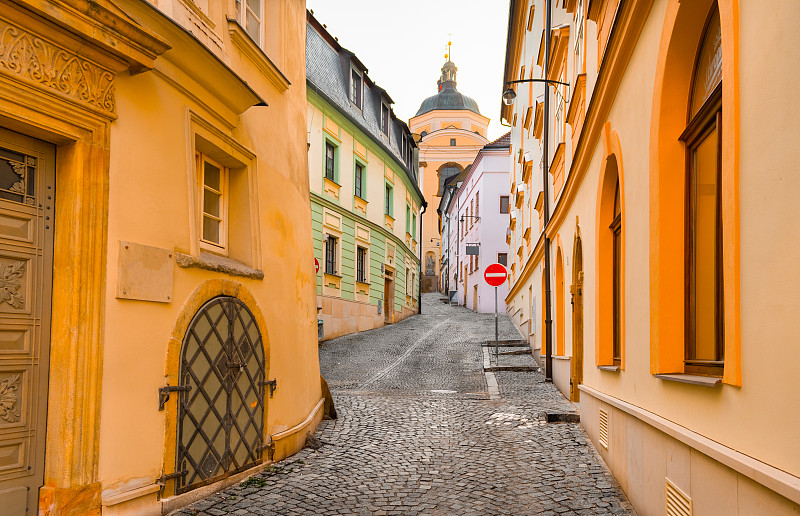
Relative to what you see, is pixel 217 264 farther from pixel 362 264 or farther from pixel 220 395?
pixel 362 264

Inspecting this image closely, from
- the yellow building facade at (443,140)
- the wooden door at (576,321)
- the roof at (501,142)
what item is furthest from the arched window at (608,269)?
the yellow building facade at (443,140)

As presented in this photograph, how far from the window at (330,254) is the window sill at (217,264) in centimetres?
1509

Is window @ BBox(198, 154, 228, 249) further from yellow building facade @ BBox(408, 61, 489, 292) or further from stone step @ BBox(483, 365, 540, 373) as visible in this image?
yellow building facade @ BBox(408, 61, 489, 292)

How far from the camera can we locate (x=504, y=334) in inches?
949

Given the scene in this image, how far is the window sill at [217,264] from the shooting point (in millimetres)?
5693

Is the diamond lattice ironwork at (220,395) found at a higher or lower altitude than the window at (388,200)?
lower

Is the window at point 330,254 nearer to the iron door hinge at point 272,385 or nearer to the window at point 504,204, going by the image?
the iron door hinge at point 272,385

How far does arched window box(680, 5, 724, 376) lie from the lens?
402 cm

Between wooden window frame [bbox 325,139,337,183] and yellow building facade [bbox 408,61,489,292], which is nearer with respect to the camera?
wooden window frame [bbox 325,139,337,183]

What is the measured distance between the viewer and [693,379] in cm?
402

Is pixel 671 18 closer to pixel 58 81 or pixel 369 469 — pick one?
pixel 58 81

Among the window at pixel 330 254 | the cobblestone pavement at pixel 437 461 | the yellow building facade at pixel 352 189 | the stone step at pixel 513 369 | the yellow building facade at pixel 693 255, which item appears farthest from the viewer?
the window at pixel 330 254

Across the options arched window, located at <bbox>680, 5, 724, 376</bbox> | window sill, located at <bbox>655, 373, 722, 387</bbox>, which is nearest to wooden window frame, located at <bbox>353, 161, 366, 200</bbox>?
arched window, located at <bbox>680, 5, 724, 376</bbox>

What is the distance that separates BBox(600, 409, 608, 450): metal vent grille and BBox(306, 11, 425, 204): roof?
14.0m
